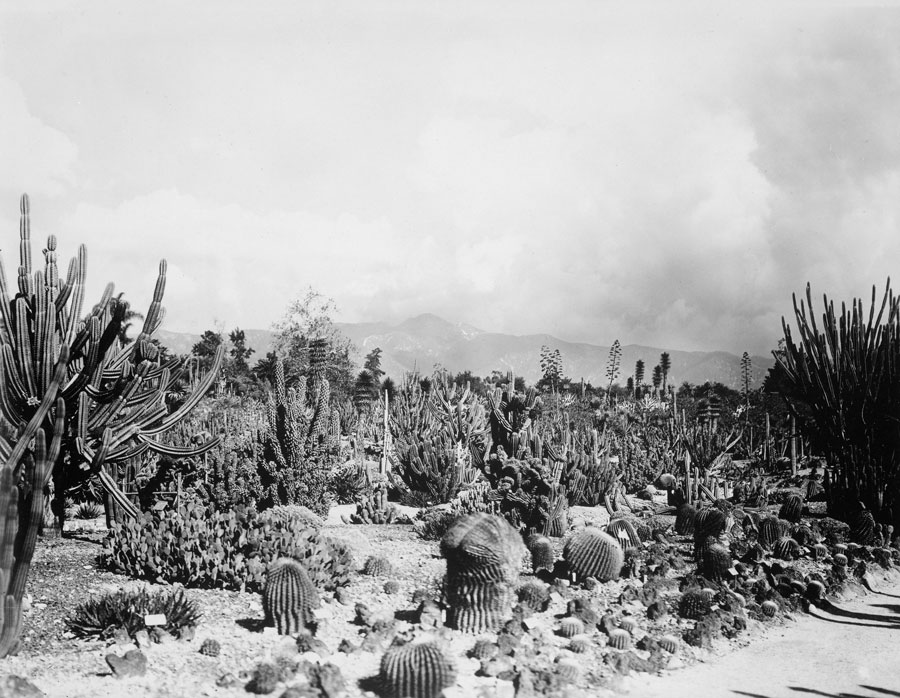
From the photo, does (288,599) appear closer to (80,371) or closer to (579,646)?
(579,646)

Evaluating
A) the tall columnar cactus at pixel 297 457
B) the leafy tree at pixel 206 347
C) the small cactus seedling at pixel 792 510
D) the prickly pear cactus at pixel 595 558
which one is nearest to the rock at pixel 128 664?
the prickly pear cactus at pixel 595 558

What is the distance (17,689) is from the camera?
370 centimetres

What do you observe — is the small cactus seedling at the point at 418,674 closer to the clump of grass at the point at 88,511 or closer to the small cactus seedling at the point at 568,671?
the small cactus seedling at the point at 568,671

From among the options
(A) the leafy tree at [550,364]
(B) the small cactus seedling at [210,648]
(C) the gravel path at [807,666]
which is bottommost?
(C) the gravel path at [807,666]

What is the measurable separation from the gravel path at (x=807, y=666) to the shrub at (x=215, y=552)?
2.85 metres

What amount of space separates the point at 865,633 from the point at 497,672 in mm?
3435

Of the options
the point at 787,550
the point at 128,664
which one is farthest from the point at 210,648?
the point at 787,550

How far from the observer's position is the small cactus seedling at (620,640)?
5.18 metres

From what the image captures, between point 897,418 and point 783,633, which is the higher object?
point 897,418

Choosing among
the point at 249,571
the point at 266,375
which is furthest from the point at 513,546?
the point at 266,375

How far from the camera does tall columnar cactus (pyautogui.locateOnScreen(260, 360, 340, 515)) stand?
397 inches

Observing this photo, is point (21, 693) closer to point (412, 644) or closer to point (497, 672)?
point (412, 644)

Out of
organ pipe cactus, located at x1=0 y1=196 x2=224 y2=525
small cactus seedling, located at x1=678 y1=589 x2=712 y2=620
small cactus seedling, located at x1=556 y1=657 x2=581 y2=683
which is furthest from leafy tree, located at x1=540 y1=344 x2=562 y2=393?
small cactus seedling, located at x1=556 y1=657 x2=581 y2=683

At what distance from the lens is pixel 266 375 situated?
31797 mm
